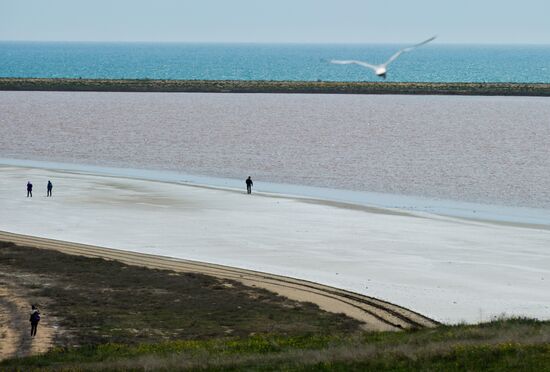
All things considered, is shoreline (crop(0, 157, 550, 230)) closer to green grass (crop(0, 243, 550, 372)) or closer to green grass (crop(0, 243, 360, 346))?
green grass (crop(0, 243, 360, 346))

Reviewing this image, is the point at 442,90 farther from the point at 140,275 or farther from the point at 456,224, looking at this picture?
the point at 140,275

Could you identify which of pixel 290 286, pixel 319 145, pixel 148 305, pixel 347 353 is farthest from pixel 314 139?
pixel 347 353

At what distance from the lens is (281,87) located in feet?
612

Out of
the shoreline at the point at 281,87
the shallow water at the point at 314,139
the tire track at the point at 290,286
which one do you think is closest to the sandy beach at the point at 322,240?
the tire track at the point at 290,286

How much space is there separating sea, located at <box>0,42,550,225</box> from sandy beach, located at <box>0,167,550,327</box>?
558 centimetres

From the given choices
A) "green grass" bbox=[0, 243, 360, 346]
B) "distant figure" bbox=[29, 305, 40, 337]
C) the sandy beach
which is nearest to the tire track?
the sandy beach

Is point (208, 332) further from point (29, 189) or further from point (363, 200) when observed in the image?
point (363, 200)

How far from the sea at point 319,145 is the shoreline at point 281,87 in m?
2.62

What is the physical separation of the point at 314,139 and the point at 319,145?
7.25 metres

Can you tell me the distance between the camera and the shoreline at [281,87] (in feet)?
582

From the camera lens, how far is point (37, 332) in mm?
30469

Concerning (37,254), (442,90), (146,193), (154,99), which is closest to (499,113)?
(442,90)

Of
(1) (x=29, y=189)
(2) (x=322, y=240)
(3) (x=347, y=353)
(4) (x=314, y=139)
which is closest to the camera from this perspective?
(3) (x=347, y=353)

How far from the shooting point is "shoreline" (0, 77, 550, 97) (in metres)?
177
